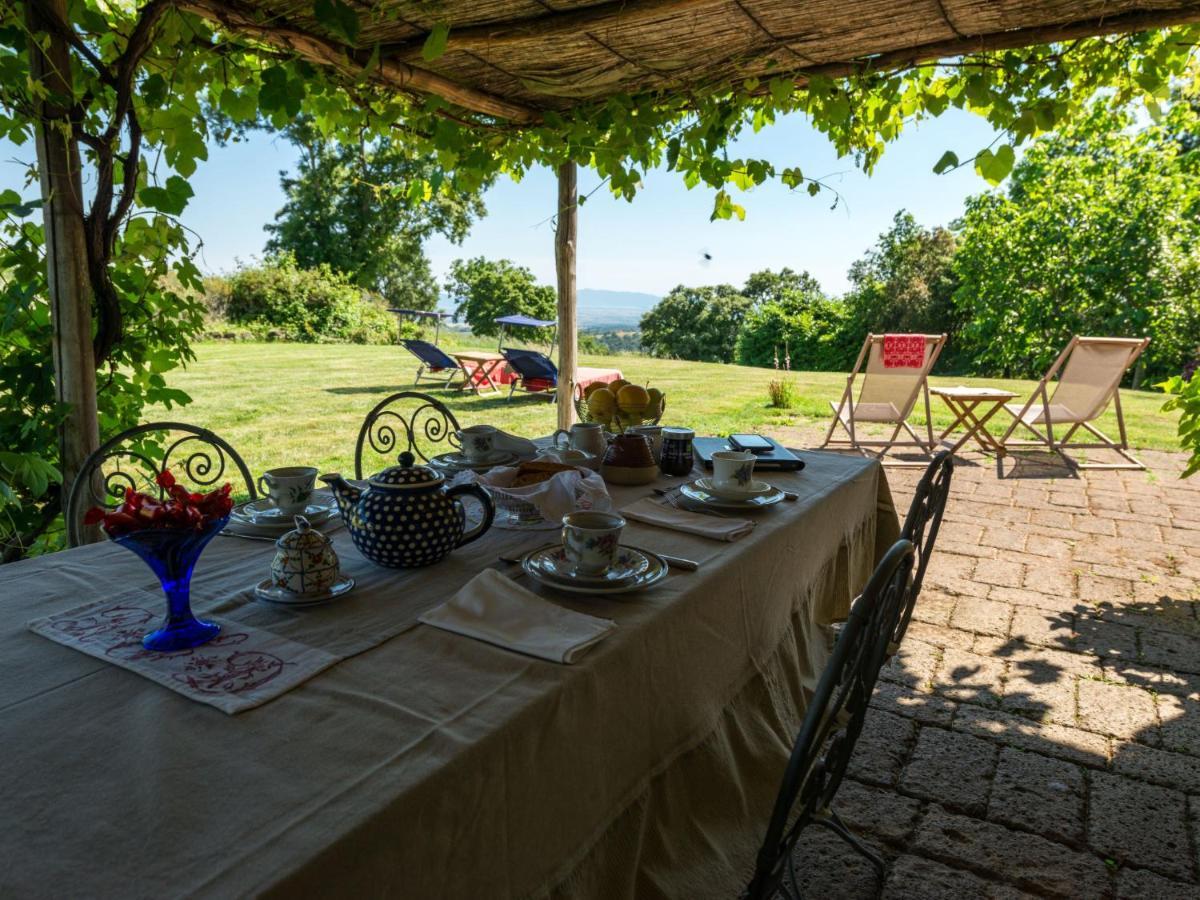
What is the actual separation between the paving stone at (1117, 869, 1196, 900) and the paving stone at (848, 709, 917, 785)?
19.9 inches

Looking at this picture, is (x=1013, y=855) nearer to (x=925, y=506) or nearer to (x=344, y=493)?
(x=925, y=506)

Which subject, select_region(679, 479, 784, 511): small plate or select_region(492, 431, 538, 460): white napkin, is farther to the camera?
select_region(492, 431, 538, 460): white napkin

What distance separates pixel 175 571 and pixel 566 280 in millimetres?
3282

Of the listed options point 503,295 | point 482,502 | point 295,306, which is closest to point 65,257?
point 482,502

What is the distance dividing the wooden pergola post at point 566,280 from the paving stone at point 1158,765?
9.18ft

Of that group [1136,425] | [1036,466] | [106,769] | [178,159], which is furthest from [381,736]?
[1136,425]

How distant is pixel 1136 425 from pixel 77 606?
27.3ft

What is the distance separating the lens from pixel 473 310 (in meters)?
23.1

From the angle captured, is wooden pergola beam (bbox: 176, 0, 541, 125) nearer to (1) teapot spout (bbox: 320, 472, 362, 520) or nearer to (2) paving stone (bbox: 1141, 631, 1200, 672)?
(1) teapot spout (bbox: 320, 472, 362, 520)

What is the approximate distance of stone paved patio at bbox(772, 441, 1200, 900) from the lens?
162 cm

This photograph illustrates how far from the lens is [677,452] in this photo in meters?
2.09

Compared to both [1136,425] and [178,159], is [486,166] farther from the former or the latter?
[1136,425]

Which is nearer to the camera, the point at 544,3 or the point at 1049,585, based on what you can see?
the point at 544,3

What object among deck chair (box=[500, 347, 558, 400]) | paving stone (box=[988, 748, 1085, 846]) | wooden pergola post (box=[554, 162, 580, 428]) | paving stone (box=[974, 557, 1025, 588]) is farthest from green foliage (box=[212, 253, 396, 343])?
paving stone (box=[988, 748, 1085, 846])
